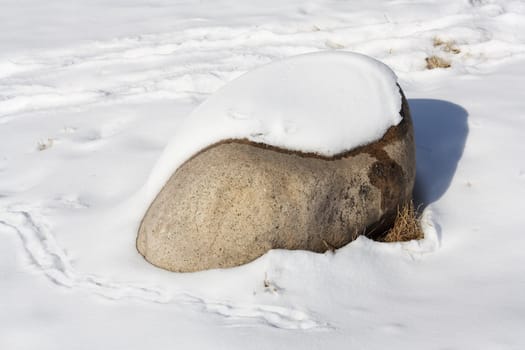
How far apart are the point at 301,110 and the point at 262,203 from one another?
2.11 ft

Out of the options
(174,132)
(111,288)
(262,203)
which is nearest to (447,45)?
(174,132)

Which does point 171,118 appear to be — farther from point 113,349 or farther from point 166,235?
point 113,349

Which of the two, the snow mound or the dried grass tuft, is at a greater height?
the snow mound

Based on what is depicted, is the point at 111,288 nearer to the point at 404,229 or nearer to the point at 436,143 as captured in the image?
the point at 404,229

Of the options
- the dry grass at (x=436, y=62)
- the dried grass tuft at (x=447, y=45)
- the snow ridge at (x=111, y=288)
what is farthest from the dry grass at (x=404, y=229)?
the dried grass tuft at (x=447, y=45)

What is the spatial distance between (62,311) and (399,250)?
193 cm

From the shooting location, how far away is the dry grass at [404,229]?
441 centimetres

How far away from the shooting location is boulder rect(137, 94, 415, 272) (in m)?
4.03

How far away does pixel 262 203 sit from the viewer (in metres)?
4.02

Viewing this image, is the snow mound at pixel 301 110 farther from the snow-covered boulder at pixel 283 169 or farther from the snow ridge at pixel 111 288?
the snow ridge at pixel 111 288

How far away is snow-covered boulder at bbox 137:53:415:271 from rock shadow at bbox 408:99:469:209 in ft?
Answer: 1.47

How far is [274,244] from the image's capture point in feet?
13.3

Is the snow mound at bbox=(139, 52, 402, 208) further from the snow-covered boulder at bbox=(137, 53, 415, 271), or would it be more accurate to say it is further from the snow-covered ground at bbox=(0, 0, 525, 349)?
the snow-covered ground at bbox=(0, 0, 525, 349)

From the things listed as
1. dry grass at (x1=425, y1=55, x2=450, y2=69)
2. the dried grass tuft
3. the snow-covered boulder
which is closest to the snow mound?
the snow-covered boulder
